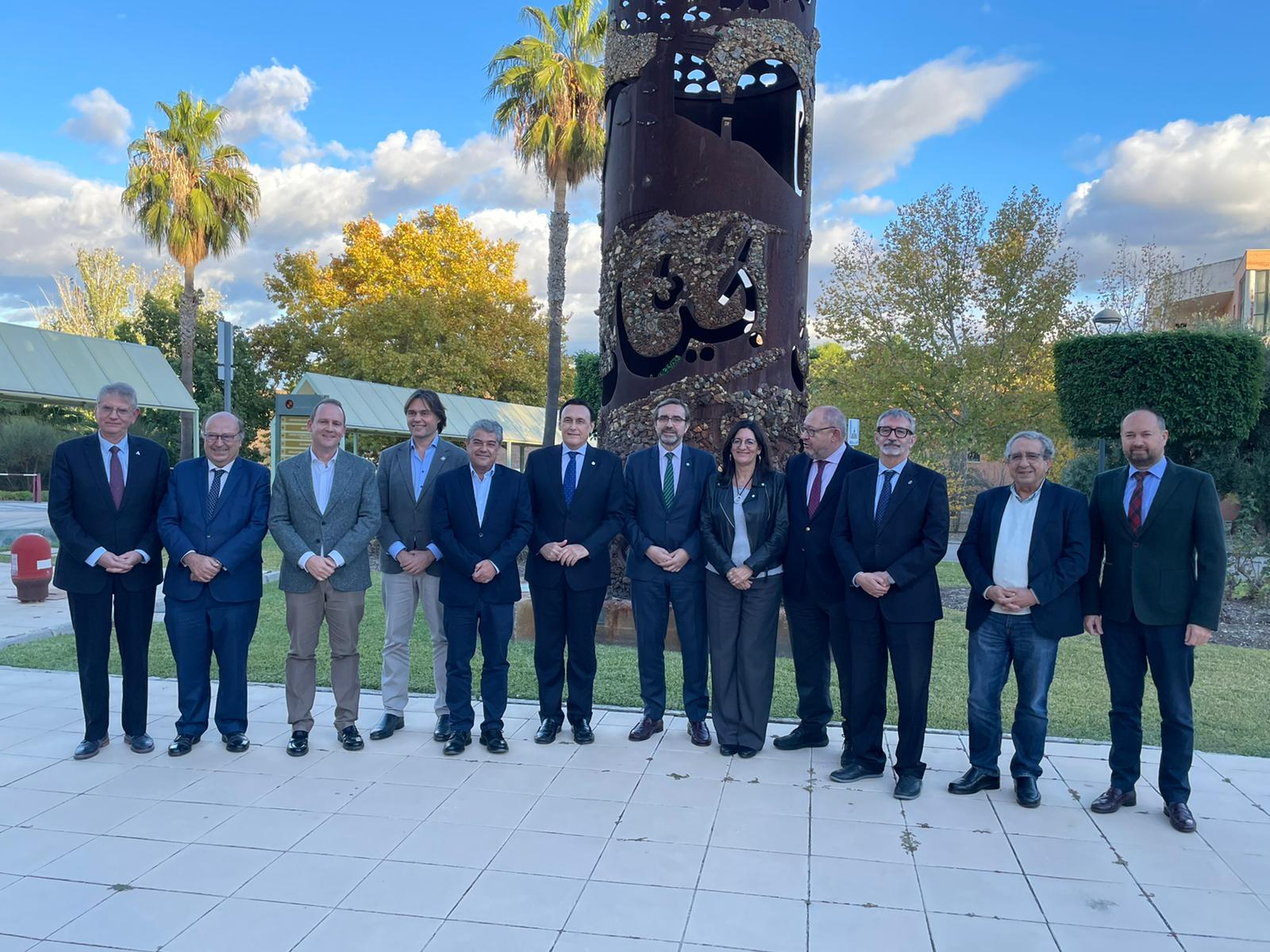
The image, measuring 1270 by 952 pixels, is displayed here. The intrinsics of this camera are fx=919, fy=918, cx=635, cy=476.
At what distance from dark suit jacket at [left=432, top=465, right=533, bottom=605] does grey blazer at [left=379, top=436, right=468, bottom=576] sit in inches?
6.5

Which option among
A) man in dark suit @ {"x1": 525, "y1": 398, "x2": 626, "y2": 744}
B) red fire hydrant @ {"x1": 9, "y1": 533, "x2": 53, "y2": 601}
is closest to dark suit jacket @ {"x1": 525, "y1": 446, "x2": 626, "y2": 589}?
man in dark suit @ {"x1": 525, "y1": 398, "x2": 626, "y2": 744}

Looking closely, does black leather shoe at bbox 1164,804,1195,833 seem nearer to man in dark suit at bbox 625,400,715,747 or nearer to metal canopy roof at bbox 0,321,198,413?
man in dark suit at bbox 625,400,715,747

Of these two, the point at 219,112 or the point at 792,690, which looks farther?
the point at 219,112

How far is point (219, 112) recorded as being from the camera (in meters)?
24.3

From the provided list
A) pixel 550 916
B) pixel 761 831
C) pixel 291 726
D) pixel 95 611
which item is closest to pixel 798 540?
pixel 761 831

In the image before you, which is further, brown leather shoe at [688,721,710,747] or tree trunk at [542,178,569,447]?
tree trunk at [542,178,569,447]

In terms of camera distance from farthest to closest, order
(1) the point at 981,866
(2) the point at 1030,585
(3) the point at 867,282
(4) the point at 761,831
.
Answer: (3) the point at 867,282
(2) the point at 1030,585
(4) the point at 761,831
(1) the point at 981,866

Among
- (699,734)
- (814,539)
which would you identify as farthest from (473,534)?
(814,539)

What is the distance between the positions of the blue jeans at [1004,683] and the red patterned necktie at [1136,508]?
0.67m

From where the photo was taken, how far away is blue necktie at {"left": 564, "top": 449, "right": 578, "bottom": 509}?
5492 millimetres

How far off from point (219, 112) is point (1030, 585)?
25754 mm

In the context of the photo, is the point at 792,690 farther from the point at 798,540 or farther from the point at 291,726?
the point at 291,726

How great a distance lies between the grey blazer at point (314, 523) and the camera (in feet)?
17.2

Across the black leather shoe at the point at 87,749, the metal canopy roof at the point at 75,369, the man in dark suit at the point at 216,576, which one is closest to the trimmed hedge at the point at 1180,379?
the man in dark suit at the point at 216,576
